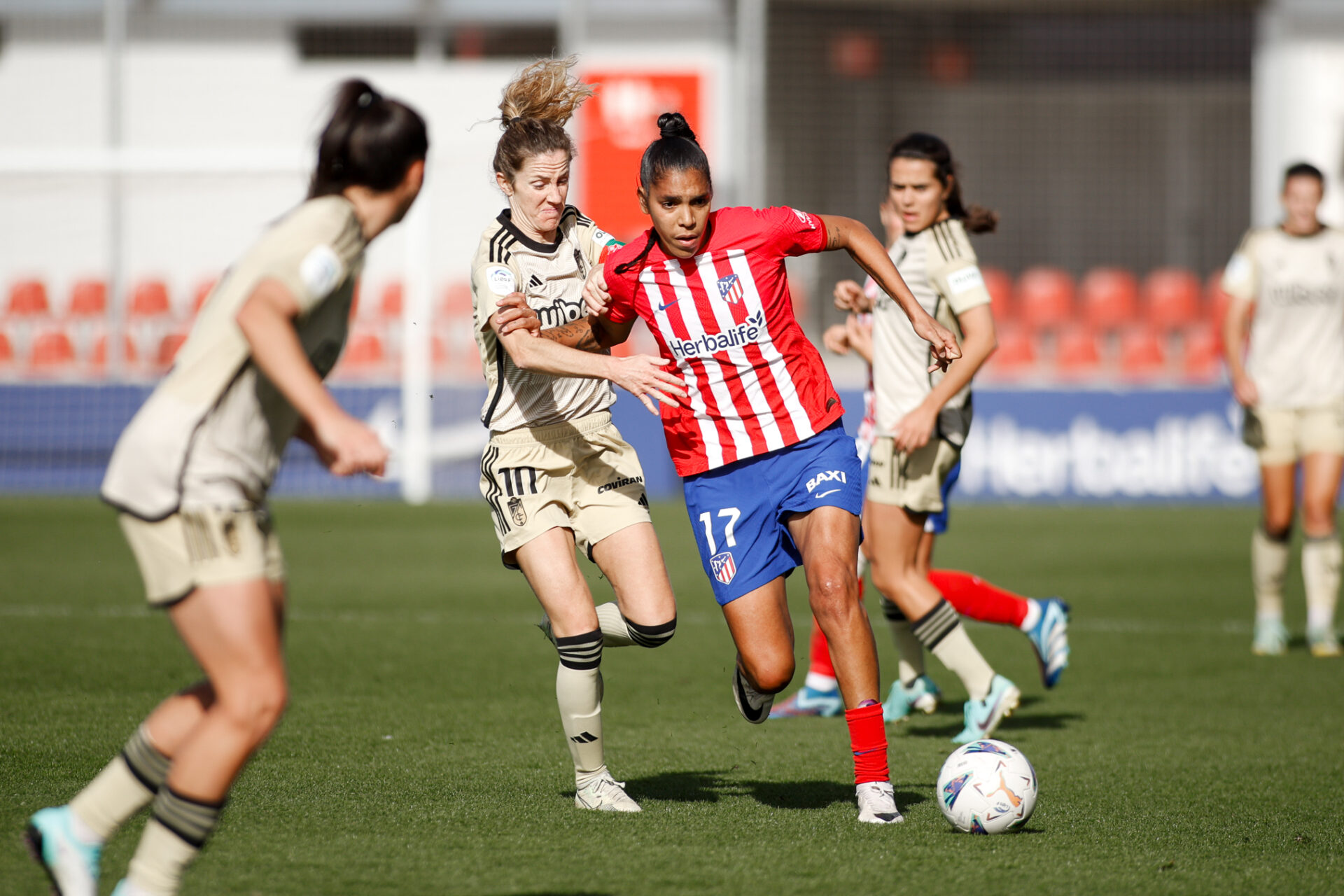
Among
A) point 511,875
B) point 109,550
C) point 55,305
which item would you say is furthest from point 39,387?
point 511,875

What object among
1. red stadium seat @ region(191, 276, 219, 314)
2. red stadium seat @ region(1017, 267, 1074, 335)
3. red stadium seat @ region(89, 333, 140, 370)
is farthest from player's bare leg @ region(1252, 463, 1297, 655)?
red stadium seat @ region(89, 333, 140, 370)

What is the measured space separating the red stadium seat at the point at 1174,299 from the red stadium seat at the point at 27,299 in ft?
39.7

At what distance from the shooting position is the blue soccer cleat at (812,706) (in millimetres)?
6355

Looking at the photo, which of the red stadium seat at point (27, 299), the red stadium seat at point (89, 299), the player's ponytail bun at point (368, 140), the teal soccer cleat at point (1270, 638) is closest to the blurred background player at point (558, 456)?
the player's ponytail bun at point (368, 140)

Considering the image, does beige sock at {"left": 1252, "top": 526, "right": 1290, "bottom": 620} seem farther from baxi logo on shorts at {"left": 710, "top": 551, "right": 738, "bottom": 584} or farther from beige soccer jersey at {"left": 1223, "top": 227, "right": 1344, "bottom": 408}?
baxi logo on shorts at {"left": 710, "top": 551, "right": 738, "bottom": 584}

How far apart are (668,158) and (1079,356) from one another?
1399 centimetres

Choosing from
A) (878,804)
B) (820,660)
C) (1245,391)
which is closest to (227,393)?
(878,804)

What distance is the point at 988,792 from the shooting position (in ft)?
14.1

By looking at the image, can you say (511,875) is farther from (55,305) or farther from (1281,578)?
(55,305)

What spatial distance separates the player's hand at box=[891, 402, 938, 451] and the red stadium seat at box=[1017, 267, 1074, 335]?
13222 mm

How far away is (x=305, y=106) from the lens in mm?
19203

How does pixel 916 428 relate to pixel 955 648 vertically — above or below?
above

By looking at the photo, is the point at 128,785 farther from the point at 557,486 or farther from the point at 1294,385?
the point at 1294,385

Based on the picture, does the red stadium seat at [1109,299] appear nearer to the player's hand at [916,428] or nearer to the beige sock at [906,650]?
the beige sock at [906,650]
